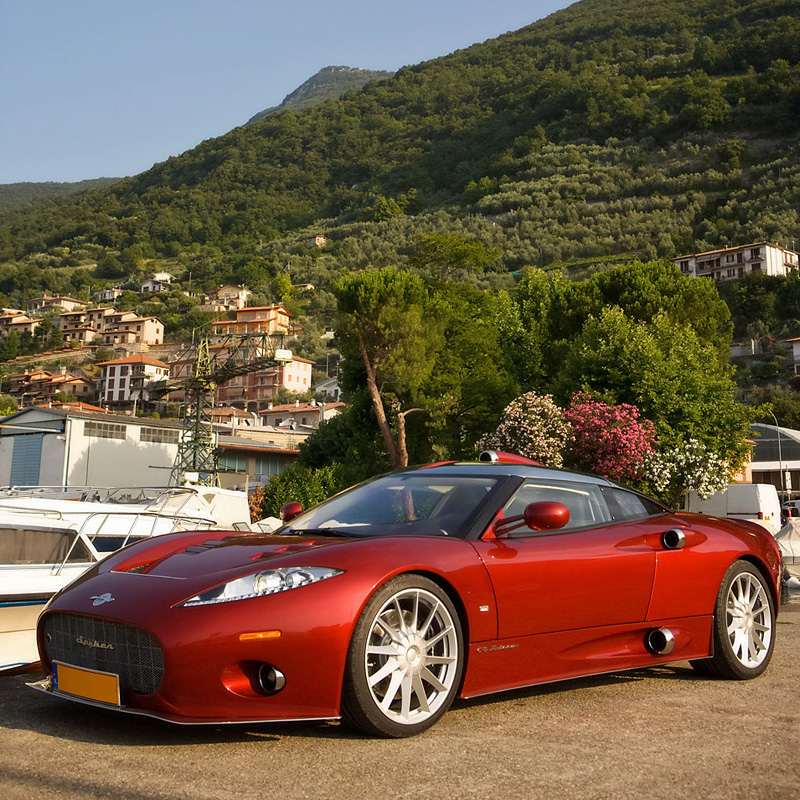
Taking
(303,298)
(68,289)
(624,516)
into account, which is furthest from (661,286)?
(68,289)

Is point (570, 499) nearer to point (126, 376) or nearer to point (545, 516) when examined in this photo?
point (545, 516)

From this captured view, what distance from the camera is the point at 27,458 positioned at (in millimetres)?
49656

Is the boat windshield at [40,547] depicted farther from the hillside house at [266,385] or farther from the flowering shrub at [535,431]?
the hillside house at [266,385]

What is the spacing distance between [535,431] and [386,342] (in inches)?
350

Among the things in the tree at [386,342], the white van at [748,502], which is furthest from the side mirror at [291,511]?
the white van at [748,502]

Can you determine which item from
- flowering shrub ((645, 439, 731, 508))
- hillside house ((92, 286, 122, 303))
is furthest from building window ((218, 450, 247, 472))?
hillside house ((92, 286, 122, 303))

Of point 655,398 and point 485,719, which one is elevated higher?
point 655,398

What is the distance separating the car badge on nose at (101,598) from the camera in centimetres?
388

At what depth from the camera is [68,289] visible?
554ft

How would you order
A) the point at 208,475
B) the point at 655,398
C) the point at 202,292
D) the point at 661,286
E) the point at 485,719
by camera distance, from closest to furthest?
the point at 485,719
the point at 655,398
the point at 661,286
the point at 208,475
the point at 202,292

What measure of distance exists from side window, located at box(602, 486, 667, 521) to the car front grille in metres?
2.89

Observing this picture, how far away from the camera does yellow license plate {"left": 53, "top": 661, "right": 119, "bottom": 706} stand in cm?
369

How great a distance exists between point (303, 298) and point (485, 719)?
151m

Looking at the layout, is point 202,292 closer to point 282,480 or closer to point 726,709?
point 282,480
